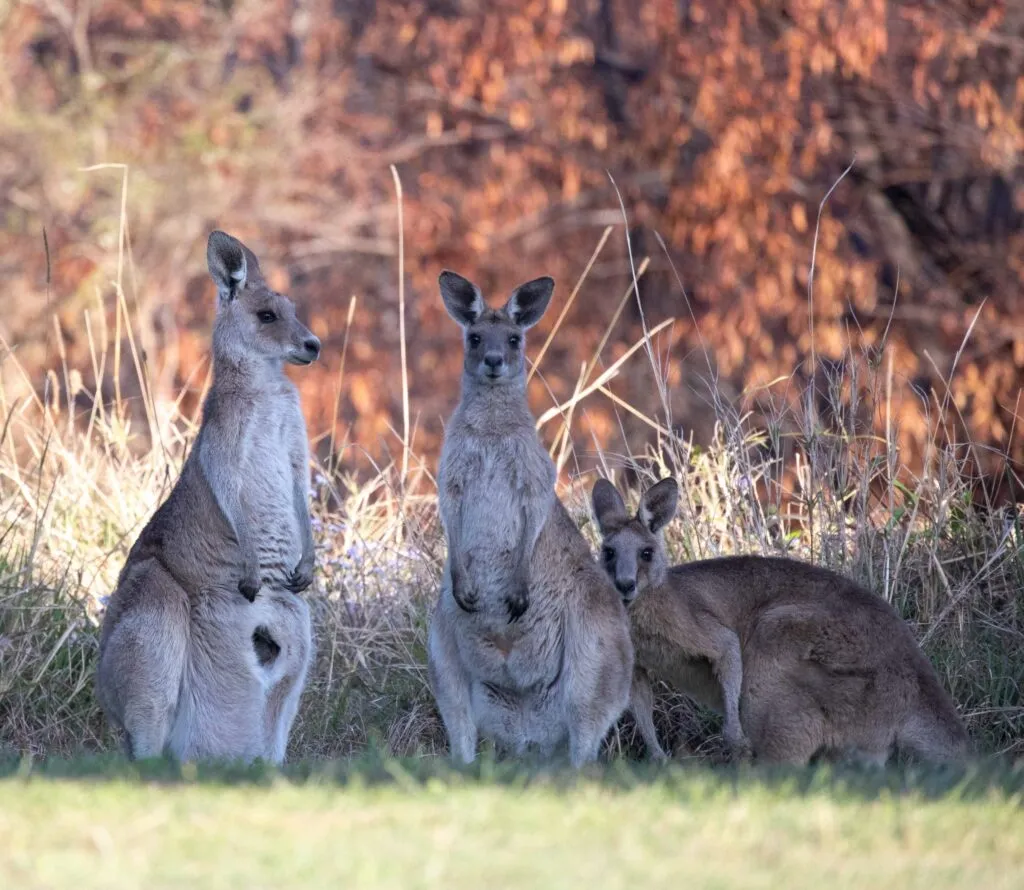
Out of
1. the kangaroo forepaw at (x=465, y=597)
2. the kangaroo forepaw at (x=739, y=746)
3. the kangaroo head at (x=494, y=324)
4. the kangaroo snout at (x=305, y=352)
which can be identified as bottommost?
the kangaroo forepaw at (x=739, y=746)

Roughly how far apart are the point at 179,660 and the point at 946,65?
12.1 metres

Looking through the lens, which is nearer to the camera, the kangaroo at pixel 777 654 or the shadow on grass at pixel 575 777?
the shadow on grass at pixel 575 777

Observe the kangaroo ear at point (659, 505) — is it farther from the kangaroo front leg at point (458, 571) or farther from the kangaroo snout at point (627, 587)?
the kangaroo front leg at point (458, 571)

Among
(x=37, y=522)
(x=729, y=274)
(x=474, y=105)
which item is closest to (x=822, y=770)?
(x=37, y=522)

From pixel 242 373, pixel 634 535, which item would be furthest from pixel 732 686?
pixel 242 373

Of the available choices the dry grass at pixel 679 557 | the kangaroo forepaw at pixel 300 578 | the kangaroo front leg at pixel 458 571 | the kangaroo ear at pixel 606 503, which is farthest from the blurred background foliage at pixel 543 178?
the kangaroo front leg at pixel 458 571

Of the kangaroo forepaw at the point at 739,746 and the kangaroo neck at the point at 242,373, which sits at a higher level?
the kangaroo neck at the point at 242,373

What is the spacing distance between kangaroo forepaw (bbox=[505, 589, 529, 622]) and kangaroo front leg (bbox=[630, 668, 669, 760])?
697 mm

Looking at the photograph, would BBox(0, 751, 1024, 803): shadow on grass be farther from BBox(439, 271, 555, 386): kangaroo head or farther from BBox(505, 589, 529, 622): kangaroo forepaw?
BBox(439, 271, 555, 386): kangaroo head

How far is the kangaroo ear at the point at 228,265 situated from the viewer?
6.36 m

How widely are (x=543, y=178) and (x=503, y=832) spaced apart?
15.5 m

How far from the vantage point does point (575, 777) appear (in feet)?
15.0

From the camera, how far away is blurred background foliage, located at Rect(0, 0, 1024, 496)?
1516cm

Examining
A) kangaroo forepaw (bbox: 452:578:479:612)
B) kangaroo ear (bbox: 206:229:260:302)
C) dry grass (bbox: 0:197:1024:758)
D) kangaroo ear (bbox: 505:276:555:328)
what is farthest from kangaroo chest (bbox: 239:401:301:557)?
kangaroo ear (bbox: 505:276:555:328)
